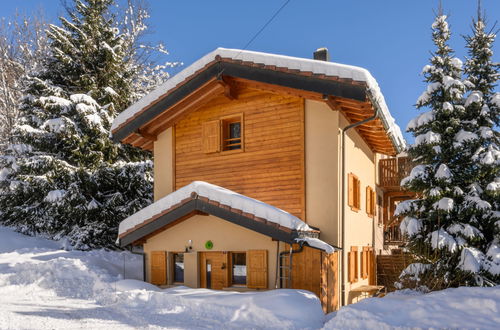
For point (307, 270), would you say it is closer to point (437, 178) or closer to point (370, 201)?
point (437, 178)

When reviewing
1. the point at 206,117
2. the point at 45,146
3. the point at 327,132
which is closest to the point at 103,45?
the point at 45,146

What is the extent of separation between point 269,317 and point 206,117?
710 cm

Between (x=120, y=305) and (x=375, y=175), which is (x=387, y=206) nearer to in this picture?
(x=375, y=175)

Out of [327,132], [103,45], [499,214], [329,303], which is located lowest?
[329,303]

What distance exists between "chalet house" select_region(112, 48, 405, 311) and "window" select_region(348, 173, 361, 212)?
0.06 meters

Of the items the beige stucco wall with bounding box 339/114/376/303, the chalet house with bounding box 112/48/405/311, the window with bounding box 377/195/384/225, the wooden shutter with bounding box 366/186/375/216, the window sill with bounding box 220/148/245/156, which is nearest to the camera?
the chalet house with bounding box 112/48/405/311

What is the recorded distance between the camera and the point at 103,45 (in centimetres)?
1975

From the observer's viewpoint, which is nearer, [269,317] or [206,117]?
[269,317]

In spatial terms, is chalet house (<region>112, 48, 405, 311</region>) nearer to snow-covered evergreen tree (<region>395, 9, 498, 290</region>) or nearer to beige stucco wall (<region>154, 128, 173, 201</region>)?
beige stucco wall (<region>154, 128, 173, 201</region>)

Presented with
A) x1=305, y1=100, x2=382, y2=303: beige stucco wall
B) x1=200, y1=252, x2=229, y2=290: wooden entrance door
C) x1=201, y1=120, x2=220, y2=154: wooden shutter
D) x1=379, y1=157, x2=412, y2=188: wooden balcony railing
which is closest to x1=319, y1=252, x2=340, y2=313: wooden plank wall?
x1=305, y1=100, x2=382, y2=303: beige stucco wall

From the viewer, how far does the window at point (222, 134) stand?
41.2ft

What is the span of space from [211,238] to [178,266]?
178 cm

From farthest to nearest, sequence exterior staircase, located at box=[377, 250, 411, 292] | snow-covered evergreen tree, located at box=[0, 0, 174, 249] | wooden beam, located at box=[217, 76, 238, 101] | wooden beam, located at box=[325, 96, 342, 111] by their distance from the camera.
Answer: snow-covered evergreen tree, located at box=[0, 0, 174, 249], exterior staircase, located at box=[377, 250, 411, 292], wooden beam, located at box=[217, 76, 238, 101], wooden beam, located at box=[325, 96, 342, 111]

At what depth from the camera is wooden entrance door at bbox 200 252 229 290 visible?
455 inches
